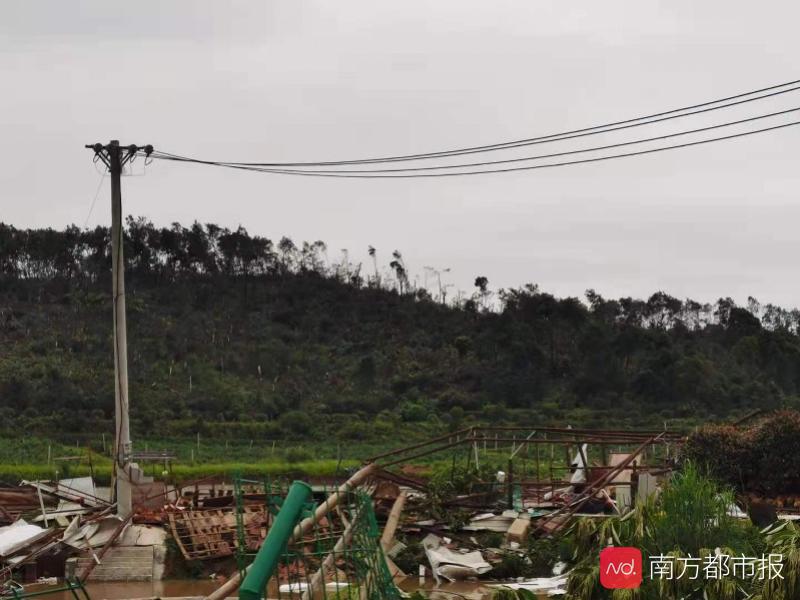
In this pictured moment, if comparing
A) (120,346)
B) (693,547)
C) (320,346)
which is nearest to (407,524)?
(120,346)

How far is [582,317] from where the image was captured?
57.3 meters

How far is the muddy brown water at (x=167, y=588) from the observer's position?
15.1 meters

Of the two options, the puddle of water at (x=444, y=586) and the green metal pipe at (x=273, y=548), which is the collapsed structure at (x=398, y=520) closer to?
the puddle of water at (x=444, y=586)

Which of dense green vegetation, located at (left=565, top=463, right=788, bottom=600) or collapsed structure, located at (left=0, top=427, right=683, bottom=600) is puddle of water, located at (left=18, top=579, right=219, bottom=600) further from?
dense green vegetation, located at (left=565, top=463, right=788, bottom=600)

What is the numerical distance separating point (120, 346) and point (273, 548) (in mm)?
14583

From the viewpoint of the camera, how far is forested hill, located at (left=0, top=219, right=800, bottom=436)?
49.3 meters

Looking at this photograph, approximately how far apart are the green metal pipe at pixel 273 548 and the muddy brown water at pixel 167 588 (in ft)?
36.3

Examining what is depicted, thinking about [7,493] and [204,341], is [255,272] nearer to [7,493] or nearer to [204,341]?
[204,341]

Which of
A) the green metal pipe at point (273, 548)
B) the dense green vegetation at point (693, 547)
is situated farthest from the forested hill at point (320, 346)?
the green metal pipe at point (273, 548)

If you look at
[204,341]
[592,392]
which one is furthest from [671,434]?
[204,341]

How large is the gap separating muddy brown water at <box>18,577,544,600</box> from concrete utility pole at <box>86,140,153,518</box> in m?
1.45

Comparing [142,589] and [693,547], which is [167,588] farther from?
[693,547]

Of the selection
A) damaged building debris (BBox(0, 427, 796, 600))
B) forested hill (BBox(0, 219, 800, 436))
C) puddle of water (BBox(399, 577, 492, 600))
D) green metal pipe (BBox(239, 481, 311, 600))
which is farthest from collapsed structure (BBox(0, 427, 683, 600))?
forested hill (BBox(0, 219, 800, 436))

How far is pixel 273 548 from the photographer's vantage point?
388 cm
